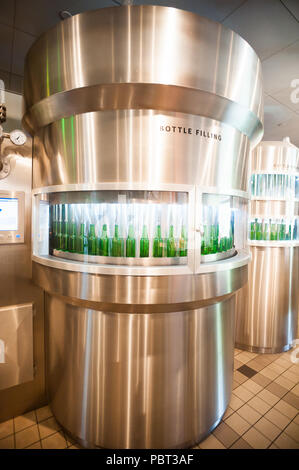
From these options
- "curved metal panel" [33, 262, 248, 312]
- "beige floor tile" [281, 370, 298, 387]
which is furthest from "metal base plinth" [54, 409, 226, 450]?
"beige floor tile" [281, 370, 298, 387]

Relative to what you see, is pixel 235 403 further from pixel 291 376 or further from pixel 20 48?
pixel 20 48

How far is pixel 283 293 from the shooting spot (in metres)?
3.03

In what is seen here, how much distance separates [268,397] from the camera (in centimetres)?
224

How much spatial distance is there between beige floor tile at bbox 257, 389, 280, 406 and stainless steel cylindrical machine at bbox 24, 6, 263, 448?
2.51ft

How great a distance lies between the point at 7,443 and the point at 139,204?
6.40 ft

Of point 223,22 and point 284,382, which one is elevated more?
point 223,22

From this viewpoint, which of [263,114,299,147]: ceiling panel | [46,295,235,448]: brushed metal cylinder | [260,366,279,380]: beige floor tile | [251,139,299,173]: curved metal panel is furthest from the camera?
[263,114,299,147]: ceiling panel

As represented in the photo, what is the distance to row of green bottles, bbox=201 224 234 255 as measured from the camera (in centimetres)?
173

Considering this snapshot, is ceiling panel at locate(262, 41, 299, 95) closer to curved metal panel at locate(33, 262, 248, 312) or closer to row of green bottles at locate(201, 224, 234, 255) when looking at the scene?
row of green bottles at locate(201, 224, 234, 255)

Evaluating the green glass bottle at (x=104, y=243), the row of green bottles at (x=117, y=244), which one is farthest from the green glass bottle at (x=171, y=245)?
the green glass bottle at (x=104, y=243)

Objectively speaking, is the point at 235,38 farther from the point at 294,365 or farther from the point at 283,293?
the point at 294,365

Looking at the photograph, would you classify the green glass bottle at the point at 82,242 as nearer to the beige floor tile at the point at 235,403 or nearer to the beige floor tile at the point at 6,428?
the beige floor tile at the point at 6,428

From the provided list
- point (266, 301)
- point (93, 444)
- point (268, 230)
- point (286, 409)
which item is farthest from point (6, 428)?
point (268, 230)
